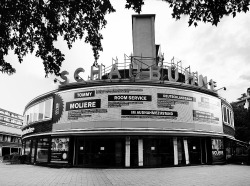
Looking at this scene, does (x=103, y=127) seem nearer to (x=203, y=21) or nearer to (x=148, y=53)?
(x=148, y=53)

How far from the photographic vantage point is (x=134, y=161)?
19.9 metres

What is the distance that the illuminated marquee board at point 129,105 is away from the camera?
20.3m

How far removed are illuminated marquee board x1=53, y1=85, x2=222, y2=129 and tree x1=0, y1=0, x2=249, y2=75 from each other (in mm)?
12167

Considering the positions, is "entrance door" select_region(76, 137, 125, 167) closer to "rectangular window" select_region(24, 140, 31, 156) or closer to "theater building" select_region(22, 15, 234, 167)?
"theater building" select_region(22, 15, 234, 167)

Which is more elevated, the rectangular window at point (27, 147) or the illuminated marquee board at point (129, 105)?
the illuminated marquee board at point (129, 105)

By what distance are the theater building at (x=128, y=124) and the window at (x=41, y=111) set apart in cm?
24

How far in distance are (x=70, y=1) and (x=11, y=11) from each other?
1771 mm

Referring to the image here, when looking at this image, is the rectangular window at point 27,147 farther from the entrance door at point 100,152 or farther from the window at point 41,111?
the entrance door at point 100,152

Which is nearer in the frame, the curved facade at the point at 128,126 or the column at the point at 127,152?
the column at the point at 127,152

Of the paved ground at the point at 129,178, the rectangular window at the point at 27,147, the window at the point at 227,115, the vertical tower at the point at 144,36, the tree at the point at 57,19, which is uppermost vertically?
the vertical tower at the point at 144,36

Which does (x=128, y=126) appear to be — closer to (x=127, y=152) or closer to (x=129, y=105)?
(x=129, y=105)

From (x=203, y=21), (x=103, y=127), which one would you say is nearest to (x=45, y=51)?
(x=203, y=21)

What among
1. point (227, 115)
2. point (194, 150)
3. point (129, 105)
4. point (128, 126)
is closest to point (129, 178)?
point (128, 126)

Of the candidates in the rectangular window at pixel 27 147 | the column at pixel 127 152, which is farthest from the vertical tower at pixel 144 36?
the rectangular window at pixel 27 147
